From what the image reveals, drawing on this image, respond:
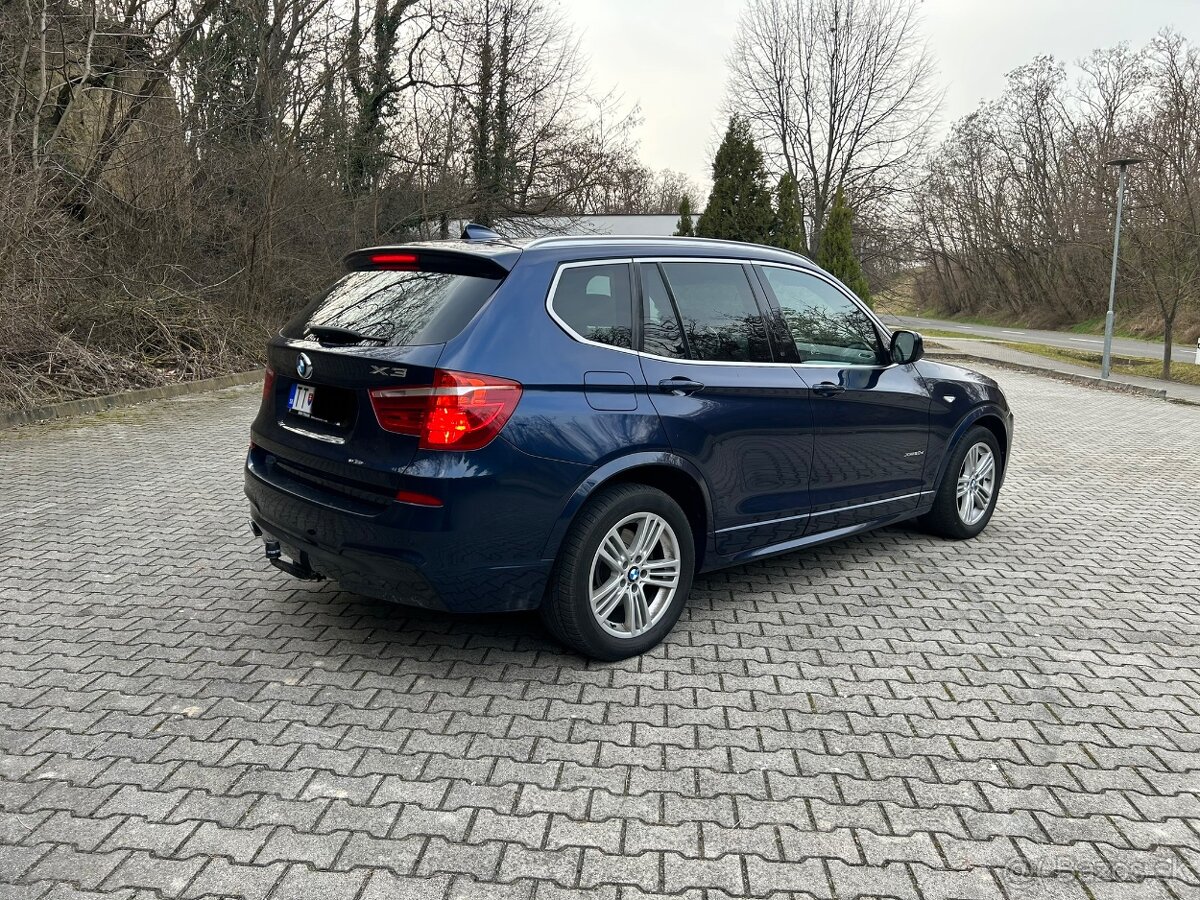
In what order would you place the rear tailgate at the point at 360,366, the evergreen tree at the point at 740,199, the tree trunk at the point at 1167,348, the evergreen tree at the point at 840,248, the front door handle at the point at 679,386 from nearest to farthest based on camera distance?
the rear tailgate at the point at 360,366 → the front door handle at the point at 679,386 → the tree trunk at the point at 1167,348 → the evergreen tree at the point at 840,248 → the evergreen tree at the point at 740,199

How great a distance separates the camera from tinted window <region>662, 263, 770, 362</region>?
4125 millimetres

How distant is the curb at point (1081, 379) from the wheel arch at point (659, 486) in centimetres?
1341

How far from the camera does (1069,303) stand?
44.1 m

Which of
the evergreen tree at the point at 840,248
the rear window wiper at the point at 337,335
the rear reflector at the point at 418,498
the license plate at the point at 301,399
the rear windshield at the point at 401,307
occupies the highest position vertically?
the evergreen tree at the point at 840,248

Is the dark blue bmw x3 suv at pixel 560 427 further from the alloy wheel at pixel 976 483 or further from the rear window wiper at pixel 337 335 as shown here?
the alloy wheel at pixel 976 483

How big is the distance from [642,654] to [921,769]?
131cm

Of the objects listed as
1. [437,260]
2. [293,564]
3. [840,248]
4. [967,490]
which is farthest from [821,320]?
[840,248]

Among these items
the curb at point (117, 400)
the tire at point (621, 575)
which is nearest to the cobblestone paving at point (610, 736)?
the tire at point (621, 575)

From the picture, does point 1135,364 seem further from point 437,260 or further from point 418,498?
point 418,498

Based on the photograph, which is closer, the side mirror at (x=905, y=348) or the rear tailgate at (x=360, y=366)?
the rear tailgate at (x=360, y=366)

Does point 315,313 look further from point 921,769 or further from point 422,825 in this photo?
point 921,769

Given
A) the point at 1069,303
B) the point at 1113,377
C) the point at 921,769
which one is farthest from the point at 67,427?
the point at 1069,303

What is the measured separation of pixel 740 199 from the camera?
1069 inches

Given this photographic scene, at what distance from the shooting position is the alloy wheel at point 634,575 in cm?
376
